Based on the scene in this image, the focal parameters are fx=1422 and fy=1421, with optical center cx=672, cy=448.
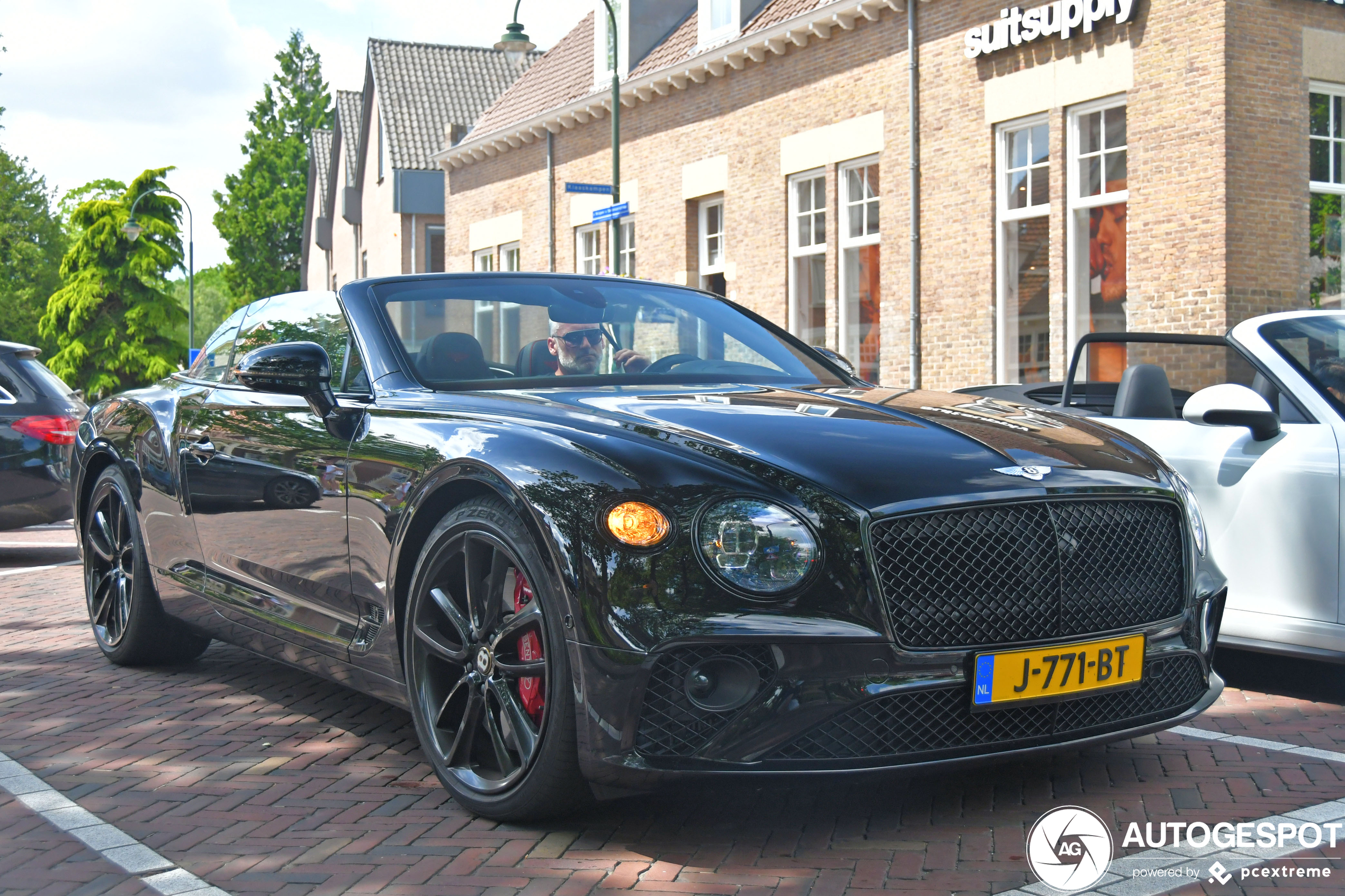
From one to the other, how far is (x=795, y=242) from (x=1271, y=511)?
14.7 m

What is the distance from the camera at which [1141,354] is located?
1438 centimetres

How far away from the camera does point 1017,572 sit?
335cm

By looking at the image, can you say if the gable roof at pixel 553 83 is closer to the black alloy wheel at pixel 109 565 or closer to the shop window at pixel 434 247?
the shop window at pixel 434 247

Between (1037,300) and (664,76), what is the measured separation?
8318mm

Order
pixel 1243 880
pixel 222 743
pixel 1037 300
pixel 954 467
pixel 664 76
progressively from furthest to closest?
pixel 664 76, pixel 1037 300, pixel 222 743, pixel 954 467, pixel 1243 880

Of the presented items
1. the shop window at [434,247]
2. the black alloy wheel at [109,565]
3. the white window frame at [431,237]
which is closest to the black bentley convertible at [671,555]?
the black alloy wheel at [109,565]

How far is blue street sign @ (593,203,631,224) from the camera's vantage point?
16.9 m

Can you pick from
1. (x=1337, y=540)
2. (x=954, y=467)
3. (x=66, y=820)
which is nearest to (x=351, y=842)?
(x=66, y=820)

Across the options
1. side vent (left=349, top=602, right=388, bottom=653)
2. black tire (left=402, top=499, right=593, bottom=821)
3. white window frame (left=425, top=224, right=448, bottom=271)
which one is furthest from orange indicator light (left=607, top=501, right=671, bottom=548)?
white window frame (left=425, top=224, right=448, bottom=271)

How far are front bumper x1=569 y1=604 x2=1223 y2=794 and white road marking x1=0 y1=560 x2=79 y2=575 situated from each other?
24.9 feet

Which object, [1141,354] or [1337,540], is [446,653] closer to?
[1337,540]

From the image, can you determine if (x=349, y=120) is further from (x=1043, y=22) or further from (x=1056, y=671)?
(x=1056, y=671)

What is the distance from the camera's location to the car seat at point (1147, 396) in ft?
19.4

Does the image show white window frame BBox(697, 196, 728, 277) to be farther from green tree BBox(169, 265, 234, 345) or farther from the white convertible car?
green tree BBox(169, 265, 234, 345)
